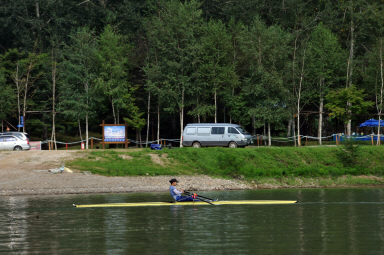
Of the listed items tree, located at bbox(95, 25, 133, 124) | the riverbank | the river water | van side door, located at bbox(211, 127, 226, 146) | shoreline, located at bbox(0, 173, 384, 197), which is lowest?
the river water

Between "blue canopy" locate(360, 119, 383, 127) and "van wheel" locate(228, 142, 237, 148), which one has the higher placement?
"blue canopy" locate(360, 119, 383, 127)

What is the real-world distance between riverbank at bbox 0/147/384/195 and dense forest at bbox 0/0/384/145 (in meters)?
12.8

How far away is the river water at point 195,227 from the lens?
2089 centimetres

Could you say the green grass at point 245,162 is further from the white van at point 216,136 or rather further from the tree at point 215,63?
the tree at point 215,63

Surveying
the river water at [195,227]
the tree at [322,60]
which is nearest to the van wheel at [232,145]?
the tree at [322,60]

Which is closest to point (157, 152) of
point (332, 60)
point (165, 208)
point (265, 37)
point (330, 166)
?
point (330, 166)

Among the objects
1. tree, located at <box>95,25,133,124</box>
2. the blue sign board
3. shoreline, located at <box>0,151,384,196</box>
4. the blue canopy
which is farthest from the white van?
the blue canopy

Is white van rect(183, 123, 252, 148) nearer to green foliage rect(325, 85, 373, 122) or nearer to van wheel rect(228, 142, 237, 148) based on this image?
van wheel rect(228, 142, 237, 148)

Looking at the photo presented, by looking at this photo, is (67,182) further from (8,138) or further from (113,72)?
(113,72)

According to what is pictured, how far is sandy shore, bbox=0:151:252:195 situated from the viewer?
4056 cm

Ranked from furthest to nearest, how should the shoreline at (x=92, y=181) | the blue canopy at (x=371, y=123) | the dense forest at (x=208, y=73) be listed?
the blue canopy at (x=371, y=123) → the dense forest at (x=208, y=73) → the shoreline at (x=92, y=181)

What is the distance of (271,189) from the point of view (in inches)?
1690

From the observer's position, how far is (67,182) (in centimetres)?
4184

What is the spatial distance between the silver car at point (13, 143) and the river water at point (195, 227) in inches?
739
